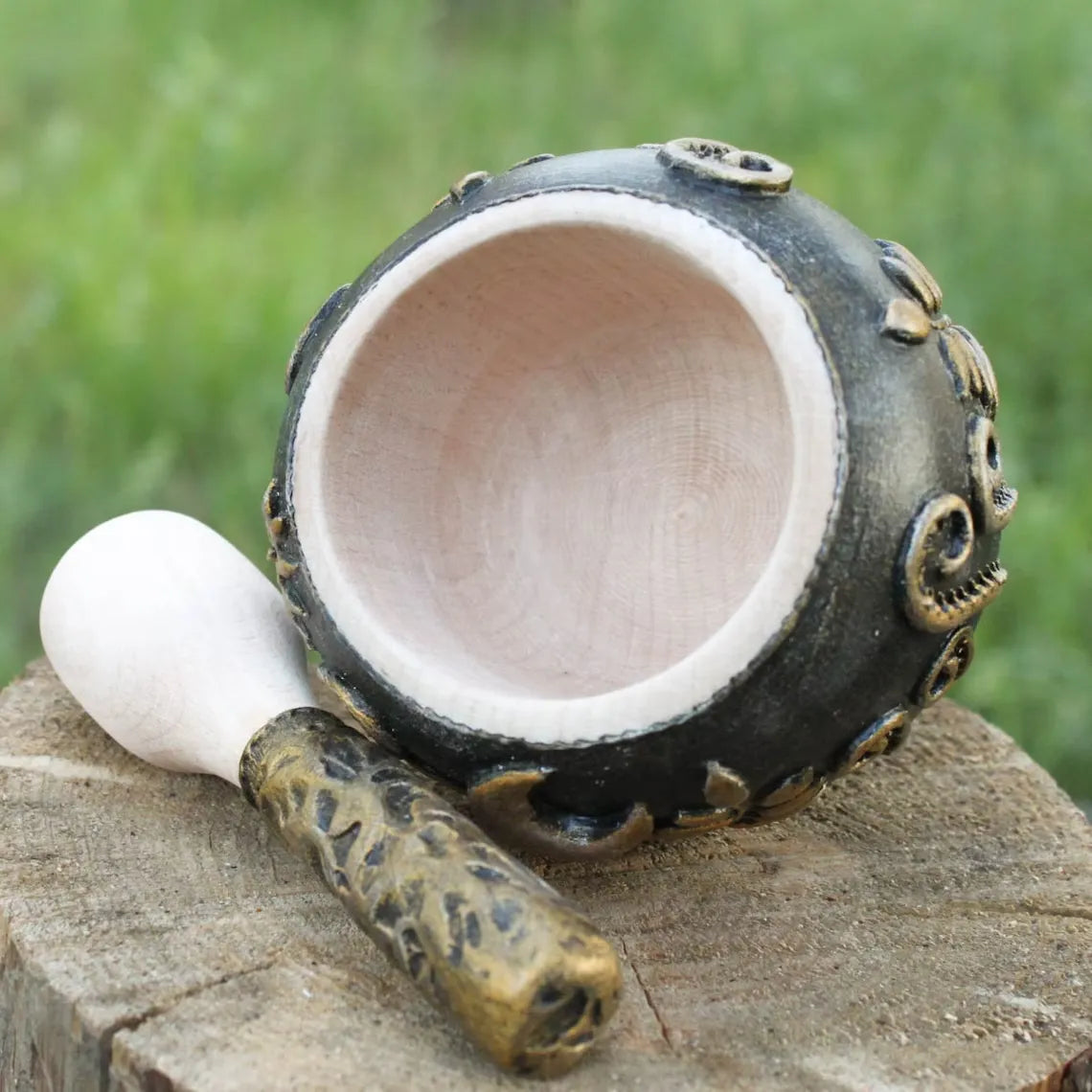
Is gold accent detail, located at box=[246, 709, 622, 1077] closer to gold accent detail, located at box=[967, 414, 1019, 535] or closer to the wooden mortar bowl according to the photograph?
the wooden mortar bowl

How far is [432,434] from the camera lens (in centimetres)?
135

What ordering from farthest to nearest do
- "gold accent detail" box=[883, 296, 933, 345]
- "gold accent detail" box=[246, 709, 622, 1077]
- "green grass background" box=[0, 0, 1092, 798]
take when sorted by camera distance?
1. "green grass background" box=[0, 0, 1092, 798]
2. "gold accent detail" box=[883, 296, 933, 345]
3. "gold accent detail" box=[246, 709, 622, 1077]

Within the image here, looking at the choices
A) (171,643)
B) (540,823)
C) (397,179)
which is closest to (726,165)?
(540,823)

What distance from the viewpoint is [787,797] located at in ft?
3.80

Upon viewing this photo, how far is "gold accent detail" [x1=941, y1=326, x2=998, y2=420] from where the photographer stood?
114 centimetres

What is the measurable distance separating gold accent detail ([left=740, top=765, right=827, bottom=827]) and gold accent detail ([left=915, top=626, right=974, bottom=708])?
0.11m

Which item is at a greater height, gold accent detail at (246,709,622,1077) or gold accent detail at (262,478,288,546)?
gold accent detail at (262,478,288,546)

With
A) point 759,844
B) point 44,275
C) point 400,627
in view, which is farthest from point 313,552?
point 44,275

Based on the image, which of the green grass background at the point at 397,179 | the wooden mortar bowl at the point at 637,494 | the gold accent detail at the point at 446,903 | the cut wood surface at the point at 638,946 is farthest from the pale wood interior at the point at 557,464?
the green grass background at the point at 397,179

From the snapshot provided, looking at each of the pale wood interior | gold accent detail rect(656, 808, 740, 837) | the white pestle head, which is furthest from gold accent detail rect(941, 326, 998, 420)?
the white pestle head

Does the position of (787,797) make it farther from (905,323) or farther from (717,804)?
(905,323)

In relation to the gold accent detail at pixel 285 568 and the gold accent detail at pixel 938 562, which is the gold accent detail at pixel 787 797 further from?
the gold accent detail at pixel 285 568

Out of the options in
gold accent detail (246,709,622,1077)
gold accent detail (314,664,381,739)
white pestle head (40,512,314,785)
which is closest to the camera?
gold accent detail (246,709,622,1077)

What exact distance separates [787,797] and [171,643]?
0.58 m
